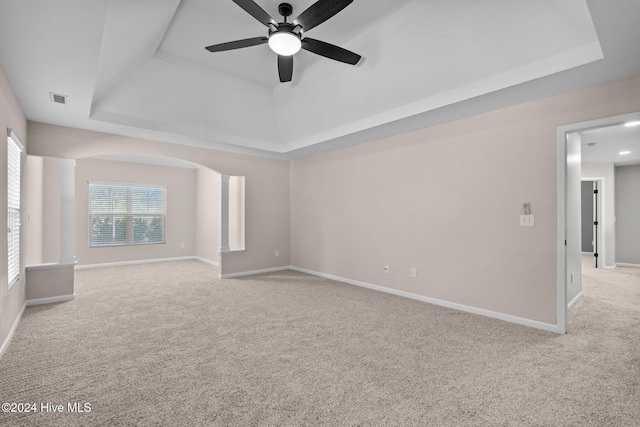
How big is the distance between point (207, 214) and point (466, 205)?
6165 millimetres

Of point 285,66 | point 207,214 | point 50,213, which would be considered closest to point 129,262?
point 50,213

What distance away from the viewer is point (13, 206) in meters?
3.20

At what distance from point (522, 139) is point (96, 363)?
180 inches

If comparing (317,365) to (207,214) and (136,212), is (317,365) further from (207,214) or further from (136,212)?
(136,212)

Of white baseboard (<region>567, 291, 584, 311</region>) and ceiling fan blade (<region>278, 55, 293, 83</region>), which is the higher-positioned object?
ceiling fan blade (<region>278, 55, 293, 83</region>)

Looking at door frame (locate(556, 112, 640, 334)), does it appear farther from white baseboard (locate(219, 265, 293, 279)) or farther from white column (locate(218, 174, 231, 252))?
white column (locate(218, 174, 231, 252))

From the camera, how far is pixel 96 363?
2.49 meters

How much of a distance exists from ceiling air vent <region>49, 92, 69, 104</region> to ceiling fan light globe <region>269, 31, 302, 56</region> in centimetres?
246

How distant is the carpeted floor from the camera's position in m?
1.88

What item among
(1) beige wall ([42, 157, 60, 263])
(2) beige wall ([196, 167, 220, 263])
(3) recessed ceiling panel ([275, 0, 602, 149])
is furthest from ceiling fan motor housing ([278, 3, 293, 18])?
(1) beige wall ([42, 157, 60, 263])

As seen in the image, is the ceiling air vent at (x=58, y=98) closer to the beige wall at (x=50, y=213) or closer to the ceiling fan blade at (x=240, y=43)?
the ceiling fan blade at (x=240, y=43)

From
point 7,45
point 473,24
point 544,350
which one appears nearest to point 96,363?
point 7,45

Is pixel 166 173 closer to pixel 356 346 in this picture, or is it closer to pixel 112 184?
pixel 112 184

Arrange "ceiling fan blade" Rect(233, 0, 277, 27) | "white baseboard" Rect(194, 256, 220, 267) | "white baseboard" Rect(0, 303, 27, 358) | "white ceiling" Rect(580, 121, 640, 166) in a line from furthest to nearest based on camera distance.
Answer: "white baseboard" Rect(194, 256, 220, 267), "white ceiling" Rect(580, 121, 640, 166), "white baseboard" Rect(0, 303, 27, 358), "ceiling fan blade" Rect(233, 0, 277, 27)
